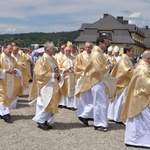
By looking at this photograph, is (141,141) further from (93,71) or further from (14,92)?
(14,92)

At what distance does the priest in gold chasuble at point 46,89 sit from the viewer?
22.8 feet

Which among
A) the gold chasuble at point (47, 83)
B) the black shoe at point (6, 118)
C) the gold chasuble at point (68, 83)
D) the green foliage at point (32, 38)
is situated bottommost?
the green foliage at point (32, 38)

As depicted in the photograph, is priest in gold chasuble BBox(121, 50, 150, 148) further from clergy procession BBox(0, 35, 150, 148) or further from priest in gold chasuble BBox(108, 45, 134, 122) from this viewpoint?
priest in gold chasuble BBox(108, 45, 134, 122)

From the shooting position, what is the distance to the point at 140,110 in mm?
5848

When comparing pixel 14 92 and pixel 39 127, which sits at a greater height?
pixel 14 92

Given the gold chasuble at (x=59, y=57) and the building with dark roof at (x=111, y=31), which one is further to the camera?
the building with dark roof at (x=111, y=31)

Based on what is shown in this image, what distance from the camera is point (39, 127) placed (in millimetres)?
7176

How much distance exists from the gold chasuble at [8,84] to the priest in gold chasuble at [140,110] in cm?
322

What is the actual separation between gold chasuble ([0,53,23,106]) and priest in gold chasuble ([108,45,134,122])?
2.49 metres

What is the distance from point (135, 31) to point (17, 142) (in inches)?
2855

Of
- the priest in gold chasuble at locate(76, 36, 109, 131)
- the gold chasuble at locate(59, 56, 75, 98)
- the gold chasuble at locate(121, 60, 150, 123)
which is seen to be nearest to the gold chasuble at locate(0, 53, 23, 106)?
the gold chasuble at locate(59, 56, 75, 98)

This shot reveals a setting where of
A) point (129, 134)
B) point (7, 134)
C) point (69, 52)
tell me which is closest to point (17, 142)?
point (7, 134)

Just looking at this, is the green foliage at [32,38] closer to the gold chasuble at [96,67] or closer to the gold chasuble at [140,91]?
the gold chasuble at [96,67]

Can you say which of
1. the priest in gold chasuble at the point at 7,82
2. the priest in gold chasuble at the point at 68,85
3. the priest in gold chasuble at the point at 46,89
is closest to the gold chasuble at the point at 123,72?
the priest in gold chasuble at the point at 46,89
